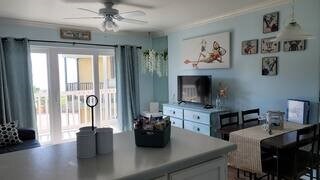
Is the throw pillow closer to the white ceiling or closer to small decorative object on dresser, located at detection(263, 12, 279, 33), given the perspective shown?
the white ceiling

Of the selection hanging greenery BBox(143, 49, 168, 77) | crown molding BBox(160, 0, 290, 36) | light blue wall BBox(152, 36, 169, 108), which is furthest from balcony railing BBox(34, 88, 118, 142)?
crown molding BBox(160, 0, 290, 36)

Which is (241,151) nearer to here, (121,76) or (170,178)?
(170,178)

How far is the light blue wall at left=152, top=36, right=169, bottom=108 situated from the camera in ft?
18.6

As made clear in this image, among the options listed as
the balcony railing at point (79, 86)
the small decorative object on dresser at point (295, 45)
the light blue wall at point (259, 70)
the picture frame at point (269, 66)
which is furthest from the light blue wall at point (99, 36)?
the small decorative object on dresser at point (295, 45)

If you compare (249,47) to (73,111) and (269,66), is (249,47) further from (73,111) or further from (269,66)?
(73,111)

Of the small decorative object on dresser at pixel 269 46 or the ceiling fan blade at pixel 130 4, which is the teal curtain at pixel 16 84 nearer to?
the ceiling fan blade at pixel 130 4

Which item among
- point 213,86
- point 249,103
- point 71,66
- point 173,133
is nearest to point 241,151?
point 173,133

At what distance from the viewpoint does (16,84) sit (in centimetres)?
419

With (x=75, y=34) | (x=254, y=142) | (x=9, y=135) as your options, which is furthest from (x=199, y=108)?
(x=9, y=135)

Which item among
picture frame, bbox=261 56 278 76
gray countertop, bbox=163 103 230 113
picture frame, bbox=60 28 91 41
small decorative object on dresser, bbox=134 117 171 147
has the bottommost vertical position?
gray countertop, bbox=163 103 230 113

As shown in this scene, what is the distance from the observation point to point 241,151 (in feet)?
8.44

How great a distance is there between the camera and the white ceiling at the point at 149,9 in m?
3.28

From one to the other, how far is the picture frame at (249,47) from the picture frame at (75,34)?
10.0ft

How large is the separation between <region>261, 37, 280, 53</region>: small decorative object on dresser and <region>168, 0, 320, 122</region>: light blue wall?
72mm
